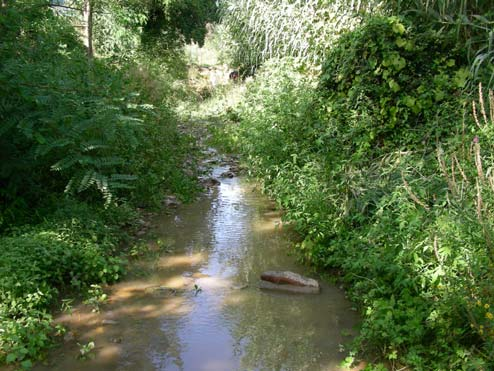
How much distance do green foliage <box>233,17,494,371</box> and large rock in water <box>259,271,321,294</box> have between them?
32cm

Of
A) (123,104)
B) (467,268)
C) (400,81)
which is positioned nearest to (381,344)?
(467,268)

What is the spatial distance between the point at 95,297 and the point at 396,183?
3071 millimetres

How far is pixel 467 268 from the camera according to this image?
3344 mm

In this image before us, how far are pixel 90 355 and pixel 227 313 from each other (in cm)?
121

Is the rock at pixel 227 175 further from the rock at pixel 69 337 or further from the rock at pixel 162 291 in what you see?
the rock at pixel 69 337

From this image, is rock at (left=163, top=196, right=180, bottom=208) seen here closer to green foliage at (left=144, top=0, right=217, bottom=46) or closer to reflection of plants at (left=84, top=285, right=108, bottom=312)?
reflection of plants at (left=84, top=285, right=108, bottom=312)

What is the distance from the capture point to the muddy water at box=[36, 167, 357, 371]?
375 centimetres

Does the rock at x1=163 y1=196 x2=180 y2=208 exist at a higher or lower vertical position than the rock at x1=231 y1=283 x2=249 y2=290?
higher

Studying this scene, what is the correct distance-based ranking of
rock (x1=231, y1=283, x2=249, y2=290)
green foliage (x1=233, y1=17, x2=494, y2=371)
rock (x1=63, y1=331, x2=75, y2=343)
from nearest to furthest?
green foliage (x1=233, y1=17, x2=494, y2=371) → rock (x1=63, y1=331, x2=75, y2=343) → rock (x1=231, y1=283, x2=249, y2=290)

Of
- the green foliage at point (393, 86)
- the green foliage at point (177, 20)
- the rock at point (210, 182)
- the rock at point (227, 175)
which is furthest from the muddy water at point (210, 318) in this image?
the green foliage at point (177, 20)

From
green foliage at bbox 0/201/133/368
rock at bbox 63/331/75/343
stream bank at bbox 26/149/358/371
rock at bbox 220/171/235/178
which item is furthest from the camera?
rock at bbox 220/171/235/178

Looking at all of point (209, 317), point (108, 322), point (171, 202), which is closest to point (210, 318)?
point (209, 317)

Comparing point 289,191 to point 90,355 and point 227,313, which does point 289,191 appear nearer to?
point 227,313

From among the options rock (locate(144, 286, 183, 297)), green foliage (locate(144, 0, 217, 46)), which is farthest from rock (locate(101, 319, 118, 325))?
green foliage (locate(144, 0, 217, 46))
